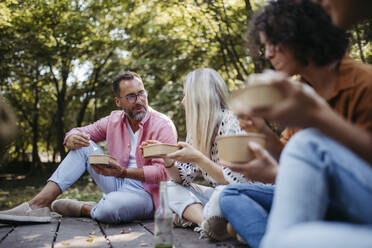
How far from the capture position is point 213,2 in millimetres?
7199

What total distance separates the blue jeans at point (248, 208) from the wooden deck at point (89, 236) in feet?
1.42

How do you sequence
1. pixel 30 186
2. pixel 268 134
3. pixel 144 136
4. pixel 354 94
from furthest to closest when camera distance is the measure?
pixel 30 186 → pixel 144 136 → pixel 268 134 → pixel 354 94

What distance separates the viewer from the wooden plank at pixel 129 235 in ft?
8.49

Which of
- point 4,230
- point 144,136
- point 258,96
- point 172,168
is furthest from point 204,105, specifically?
point 4,230

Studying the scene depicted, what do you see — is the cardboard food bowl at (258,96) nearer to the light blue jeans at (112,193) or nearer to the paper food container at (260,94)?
the paper food container at (260,94)

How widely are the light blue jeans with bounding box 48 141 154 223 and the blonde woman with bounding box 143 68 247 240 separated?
0.58 metres

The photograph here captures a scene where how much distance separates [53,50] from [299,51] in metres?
9.20

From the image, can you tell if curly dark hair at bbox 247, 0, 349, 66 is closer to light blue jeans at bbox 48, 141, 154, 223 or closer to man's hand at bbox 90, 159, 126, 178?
man's hand at bbox 90, 159, 126, 178

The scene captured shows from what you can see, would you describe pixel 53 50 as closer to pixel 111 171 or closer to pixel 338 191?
pixel 111 171

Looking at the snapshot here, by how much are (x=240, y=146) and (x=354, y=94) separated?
1.84 feet

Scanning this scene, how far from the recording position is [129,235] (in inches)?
115

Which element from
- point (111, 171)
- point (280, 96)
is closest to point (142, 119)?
point (111, 171)

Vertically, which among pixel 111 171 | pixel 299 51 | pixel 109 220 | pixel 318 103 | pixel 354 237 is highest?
pixel 299 51

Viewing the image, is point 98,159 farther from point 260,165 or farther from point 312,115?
point 312,115
